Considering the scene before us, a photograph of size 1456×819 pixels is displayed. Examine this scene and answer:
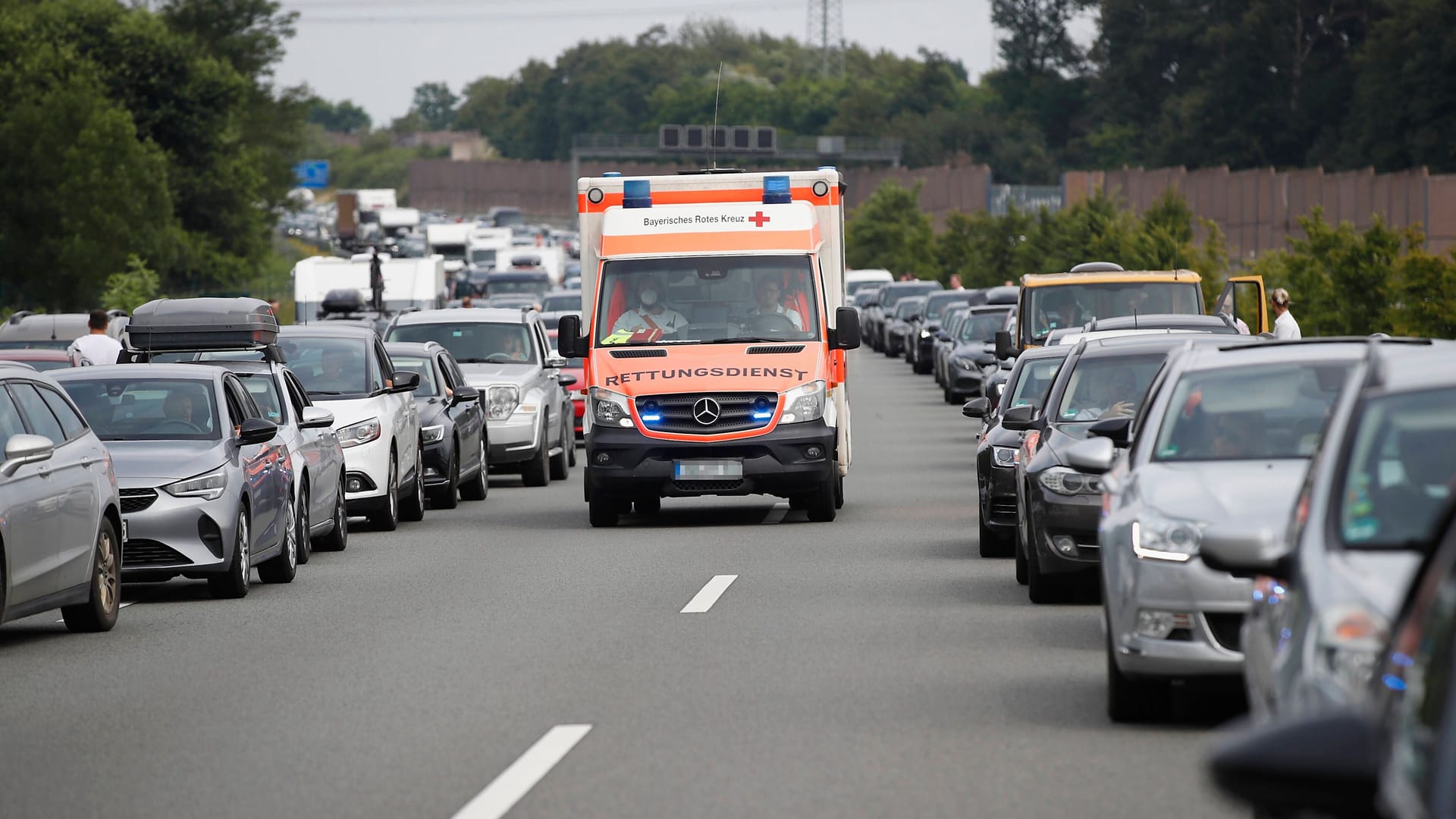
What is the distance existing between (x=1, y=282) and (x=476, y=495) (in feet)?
121

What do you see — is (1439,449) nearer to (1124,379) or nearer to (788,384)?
(1124,379)

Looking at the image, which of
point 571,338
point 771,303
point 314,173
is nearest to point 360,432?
point 571,338

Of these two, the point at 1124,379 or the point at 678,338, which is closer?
the point at 1124,379

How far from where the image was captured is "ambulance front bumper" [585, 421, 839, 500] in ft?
63.4

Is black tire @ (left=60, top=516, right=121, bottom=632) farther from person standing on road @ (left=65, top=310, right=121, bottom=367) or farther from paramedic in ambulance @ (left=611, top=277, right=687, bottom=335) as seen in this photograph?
person standing on road @ (left=65, top=310, right=121, bottom=367)

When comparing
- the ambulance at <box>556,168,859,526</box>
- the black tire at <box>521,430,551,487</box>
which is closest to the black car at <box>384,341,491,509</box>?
the black tire at <box>521,430,551,487</box>

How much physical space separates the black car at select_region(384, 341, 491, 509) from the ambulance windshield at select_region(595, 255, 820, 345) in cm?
263

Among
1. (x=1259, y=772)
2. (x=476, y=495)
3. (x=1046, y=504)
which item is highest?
(x=1259, y=772)

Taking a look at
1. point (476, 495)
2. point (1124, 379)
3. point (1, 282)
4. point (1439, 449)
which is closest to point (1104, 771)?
point (1439, 449)

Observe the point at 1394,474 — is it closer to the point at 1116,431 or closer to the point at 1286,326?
the point at 1116,431

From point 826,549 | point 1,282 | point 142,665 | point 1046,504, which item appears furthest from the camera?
point 1,282

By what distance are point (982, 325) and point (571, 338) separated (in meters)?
22.3

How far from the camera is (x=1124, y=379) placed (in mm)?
15727

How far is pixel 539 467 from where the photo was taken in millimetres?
25578
